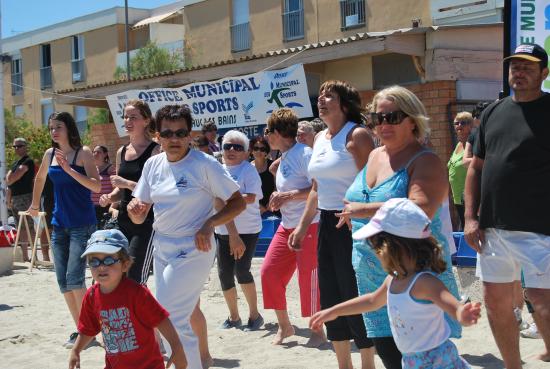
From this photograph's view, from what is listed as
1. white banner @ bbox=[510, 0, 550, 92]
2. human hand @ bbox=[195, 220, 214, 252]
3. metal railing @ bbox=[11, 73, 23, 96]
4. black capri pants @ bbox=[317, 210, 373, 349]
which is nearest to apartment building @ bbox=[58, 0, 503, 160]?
white banner @ bbox=[510, 0, 550, 92]

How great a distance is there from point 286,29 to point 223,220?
2013cm

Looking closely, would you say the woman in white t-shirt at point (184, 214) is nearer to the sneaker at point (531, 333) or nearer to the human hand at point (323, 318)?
the human hand at point (323, 318)

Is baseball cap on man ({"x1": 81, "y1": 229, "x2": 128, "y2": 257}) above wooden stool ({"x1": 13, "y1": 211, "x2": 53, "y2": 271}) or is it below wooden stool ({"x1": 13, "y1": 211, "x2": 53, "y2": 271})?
above

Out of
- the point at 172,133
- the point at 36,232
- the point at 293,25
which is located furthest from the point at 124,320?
the point at 293,25

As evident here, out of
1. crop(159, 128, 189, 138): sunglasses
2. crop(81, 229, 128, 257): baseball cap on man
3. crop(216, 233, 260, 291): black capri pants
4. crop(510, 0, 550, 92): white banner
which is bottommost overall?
crop(216, 233, 260, 291): black capri pants

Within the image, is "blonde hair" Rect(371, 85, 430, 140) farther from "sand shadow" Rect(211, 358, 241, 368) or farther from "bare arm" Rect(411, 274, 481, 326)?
"sand shadow" Rect(211, 358, 241, 368)

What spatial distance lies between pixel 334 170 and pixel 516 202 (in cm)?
117

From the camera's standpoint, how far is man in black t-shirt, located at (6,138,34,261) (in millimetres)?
12281

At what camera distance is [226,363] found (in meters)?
5.84

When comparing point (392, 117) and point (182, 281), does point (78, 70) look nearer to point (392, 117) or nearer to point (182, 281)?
point (182, 281)

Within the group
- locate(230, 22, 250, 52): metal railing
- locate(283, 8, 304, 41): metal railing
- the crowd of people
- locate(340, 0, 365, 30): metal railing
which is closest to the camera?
the crowd of people

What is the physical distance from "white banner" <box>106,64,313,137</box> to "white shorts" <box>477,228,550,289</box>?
30.0 ft

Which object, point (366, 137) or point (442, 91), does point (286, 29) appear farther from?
point (366, 137)

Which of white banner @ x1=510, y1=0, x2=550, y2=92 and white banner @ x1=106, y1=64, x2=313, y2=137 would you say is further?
white banner @ x1=106, y1=64, x2=313, y2=137
